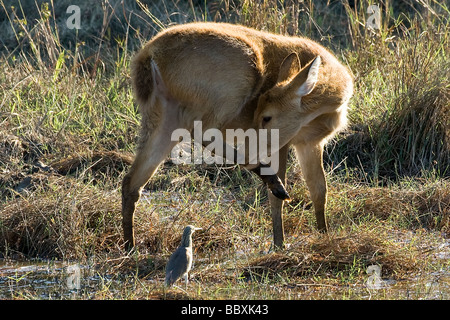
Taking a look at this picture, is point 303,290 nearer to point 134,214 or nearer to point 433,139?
point 134,214

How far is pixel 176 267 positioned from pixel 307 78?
1567 mm

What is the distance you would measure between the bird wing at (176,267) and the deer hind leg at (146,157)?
909 millimetres

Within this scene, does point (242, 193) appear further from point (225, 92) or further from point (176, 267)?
point (176, 267)

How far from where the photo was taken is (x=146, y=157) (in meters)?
5.65

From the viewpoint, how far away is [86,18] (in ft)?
33.8

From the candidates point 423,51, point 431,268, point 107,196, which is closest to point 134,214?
point 107,196

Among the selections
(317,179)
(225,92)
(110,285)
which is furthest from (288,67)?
(110,285)

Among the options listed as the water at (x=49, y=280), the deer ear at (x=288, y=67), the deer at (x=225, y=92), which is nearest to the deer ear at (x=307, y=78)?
the deer at (x=225, y=92)

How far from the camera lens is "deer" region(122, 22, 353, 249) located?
550 cm

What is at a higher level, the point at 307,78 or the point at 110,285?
the point at 307,78

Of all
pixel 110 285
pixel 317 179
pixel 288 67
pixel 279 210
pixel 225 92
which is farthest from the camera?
pixel 317 179

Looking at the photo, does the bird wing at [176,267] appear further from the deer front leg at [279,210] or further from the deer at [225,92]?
the deer front leg at [279,210]

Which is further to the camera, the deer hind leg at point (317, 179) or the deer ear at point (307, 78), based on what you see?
the deer hind leg at point (317, 179)

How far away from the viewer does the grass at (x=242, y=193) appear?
16.9 feet
